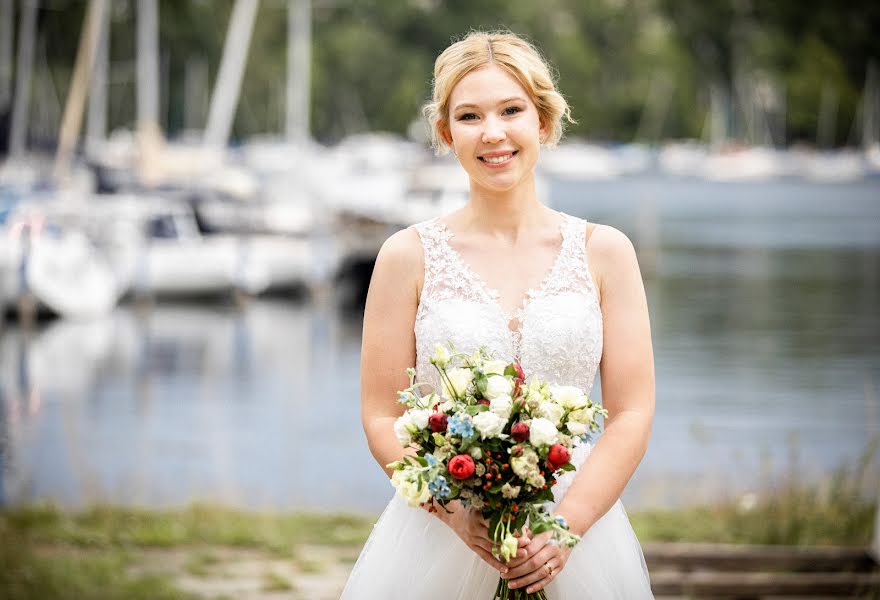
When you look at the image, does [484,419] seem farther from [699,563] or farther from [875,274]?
[875,274]

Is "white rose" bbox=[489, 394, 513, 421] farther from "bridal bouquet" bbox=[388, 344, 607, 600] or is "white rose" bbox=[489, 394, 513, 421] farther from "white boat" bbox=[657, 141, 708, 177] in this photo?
"white boat" bbox=[657, 141, 708, 177]

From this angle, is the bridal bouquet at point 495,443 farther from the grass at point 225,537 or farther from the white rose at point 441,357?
the grass at point 225,537

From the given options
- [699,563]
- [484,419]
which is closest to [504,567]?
[484,419]

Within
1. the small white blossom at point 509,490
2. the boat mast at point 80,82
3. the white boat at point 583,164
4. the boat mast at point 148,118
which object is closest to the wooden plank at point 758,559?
the small white blossom at point 509,490

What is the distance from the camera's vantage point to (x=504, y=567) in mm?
3305

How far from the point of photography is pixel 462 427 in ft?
10.5

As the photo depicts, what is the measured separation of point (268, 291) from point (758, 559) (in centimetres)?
2478

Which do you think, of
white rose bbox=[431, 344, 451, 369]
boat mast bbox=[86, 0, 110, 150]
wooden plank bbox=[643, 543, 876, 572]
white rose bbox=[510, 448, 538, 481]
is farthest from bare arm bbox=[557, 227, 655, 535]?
boat mast bbox=[86, 0, 110, 150]

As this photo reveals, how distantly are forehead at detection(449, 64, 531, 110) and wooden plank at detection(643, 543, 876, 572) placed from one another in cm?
357

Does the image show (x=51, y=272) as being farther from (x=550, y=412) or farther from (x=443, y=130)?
(x=550, y=412)

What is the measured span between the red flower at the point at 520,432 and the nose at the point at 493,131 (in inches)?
27.9

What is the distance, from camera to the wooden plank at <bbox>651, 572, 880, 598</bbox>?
6234mm

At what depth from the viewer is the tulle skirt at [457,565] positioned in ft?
11.8

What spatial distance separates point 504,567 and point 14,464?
1041cm
